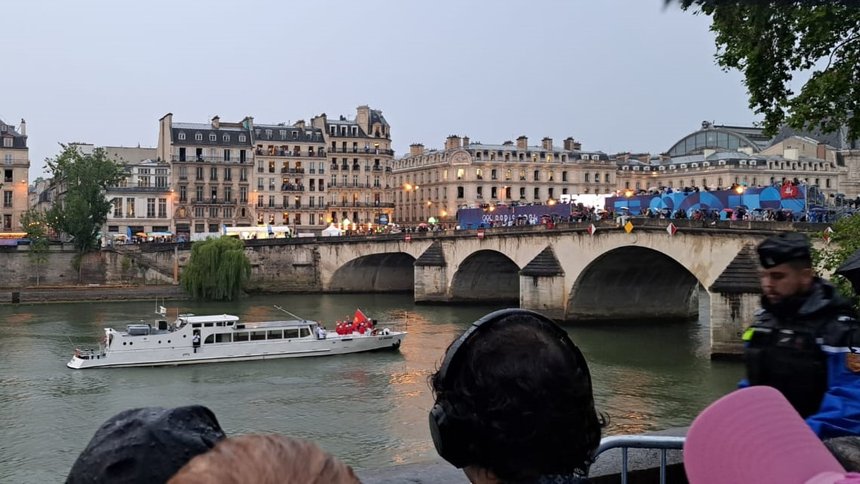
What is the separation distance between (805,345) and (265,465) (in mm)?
2268

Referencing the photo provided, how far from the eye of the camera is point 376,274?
49344 mm

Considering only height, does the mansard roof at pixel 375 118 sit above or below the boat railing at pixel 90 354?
above

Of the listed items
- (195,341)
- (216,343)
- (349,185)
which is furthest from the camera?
(349,185)

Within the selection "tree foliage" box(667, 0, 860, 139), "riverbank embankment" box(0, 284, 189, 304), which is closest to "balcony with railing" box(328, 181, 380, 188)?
"riverbank embankment" box(0, 284, 189, 304)

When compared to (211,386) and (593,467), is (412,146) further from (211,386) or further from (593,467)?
(593,467)

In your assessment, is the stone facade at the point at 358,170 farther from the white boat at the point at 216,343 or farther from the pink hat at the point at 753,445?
the pink hat at the point at 753,445

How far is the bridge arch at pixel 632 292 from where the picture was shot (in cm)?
3441

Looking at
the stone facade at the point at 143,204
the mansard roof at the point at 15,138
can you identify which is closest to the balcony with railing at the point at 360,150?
the stone facade at the point at 143,204

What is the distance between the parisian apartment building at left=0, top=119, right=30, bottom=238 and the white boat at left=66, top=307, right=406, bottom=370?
133 feet

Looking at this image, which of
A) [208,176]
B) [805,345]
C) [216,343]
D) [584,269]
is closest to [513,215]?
[584,269]

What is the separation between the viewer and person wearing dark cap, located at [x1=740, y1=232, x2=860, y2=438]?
9.29ft

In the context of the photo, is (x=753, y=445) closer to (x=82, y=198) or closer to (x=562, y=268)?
(x=562, y=268)

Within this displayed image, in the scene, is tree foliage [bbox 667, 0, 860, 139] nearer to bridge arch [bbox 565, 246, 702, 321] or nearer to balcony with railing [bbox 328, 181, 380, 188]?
bridge arch [bbox 565, 246, 702, 321]

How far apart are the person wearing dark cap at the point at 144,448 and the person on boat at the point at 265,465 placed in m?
0.44
